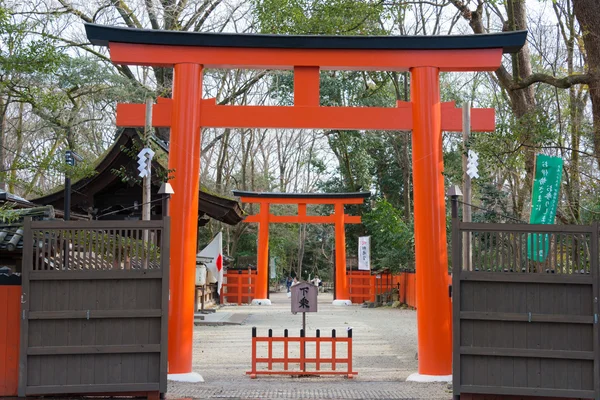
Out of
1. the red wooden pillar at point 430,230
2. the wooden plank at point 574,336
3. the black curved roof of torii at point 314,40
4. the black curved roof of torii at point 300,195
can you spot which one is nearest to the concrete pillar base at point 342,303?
the black curved roof of torii at point 300,195

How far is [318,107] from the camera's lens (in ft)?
31.8

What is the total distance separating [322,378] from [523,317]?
378cm

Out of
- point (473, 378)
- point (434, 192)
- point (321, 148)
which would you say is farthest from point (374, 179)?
point (473, 378)

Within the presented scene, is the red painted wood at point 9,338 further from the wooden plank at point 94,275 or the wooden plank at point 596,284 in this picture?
the wooden plank at point 596,284

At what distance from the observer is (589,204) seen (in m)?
16.0

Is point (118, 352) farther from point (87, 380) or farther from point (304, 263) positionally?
point (304, 263)

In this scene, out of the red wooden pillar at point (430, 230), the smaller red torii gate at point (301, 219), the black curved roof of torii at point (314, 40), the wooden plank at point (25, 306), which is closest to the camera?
the wooden plank at point (25, 306)

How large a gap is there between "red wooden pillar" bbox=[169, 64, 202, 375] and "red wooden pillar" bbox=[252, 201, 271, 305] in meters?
19.8

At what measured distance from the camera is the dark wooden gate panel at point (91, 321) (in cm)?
716

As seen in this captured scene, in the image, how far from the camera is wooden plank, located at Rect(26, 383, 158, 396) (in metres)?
7.12

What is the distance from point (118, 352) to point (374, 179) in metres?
30.1

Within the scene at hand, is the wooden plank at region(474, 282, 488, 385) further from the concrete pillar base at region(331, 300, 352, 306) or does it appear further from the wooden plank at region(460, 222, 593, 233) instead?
the concrete pillar base at region(331, 300, 352, 306)

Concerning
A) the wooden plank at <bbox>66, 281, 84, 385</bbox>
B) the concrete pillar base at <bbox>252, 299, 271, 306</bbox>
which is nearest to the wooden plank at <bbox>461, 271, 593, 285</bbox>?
the wooden plank at <bbox>66, 281, 84, 385</bbox>

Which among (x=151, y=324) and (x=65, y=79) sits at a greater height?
(x=65, y=79)
